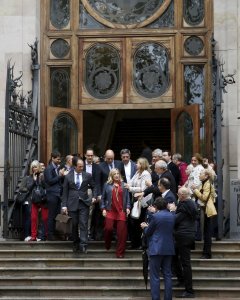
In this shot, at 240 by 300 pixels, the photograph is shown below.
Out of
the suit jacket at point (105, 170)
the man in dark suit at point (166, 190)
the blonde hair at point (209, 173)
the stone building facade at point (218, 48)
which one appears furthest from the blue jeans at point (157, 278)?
the stone building facade at point (218, 48)

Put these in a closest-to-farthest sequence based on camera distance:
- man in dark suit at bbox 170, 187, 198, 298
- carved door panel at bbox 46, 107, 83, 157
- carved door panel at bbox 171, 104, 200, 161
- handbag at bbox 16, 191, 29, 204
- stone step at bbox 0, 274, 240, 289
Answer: man in dark suit at bbox 170, 187, 198, 298 < stone step at bbox 0, 274, 240, 289 < handbag at bbox 16, 191, 29, 204 < carved door panel at bbox 171, 104, 200, 161 < carved door panel at bbox 46, 107, 83, 157

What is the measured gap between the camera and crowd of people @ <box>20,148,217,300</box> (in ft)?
53.5

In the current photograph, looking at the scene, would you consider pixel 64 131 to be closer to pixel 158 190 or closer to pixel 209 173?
pixel 209 173

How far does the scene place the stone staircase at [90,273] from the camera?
1739cm

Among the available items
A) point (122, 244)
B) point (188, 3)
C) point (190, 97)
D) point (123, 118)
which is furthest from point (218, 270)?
point (123, 118)

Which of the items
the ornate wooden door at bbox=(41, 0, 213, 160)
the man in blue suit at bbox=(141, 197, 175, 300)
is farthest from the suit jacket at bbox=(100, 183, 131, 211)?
the ornate wooden door at bbox=(41, 0, 213, 160)

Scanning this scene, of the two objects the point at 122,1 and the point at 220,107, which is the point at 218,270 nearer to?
the point at 220,107

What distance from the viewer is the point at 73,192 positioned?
1873 cm

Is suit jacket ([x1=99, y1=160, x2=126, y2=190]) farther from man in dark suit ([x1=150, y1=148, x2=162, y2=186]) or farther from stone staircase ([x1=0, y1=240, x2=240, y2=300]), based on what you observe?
stone staircase ([x1=0, y1=240, x2=240, y2=300])

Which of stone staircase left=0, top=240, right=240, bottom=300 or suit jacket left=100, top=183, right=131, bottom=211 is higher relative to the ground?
suit jacket left=100, top=183, right=131, bottom=211

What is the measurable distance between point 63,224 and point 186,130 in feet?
17.0

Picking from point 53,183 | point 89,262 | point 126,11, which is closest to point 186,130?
point 126,11

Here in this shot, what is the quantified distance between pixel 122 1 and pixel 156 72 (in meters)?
1.99

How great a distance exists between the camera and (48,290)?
57.3 feet
